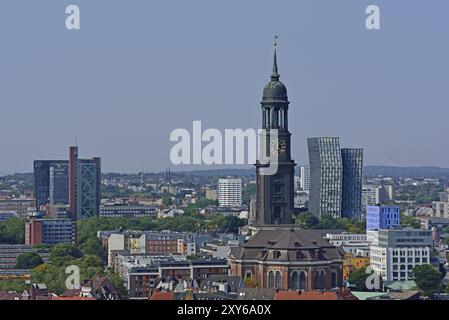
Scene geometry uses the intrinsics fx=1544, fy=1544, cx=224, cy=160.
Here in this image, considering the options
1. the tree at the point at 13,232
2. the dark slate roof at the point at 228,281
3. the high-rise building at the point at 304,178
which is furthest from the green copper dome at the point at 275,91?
the high-rise building at the point at 304,178

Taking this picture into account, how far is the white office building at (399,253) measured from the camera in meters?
25.2

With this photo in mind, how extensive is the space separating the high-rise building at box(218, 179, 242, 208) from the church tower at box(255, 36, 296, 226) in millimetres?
16237

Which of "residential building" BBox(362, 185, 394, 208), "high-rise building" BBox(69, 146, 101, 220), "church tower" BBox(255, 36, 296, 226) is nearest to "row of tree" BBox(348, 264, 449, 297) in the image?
"church tower" BBox(255, 36, 296, 226)

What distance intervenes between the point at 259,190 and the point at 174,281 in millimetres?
4417

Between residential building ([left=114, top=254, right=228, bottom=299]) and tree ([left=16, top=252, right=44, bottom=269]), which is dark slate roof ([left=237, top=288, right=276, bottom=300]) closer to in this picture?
residential building ([left=114, top=254, right=228, bottom=299])

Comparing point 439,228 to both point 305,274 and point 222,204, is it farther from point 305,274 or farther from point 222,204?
point 305,274

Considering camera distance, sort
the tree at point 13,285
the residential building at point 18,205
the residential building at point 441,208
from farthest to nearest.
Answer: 1. the residential building at point 441,208
2. the residential building at point 18,205
3. the tree at point 13,285

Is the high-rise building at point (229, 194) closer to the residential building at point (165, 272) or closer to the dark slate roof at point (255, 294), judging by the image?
the residential building at point (165, 272)

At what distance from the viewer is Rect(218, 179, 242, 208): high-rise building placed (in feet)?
139

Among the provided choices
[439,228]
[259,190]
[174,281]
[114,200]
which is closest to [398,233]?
[259,190]

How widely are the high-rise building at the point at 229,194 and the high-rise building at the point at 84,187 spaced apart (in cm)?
346

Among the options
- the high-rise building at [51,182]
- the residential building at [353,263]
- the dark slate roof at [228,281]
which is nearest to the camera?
the dark slate roof at [228,281]

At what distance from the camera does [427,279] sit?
21.8 metres

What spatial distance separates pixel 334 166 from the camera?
4088 cm
